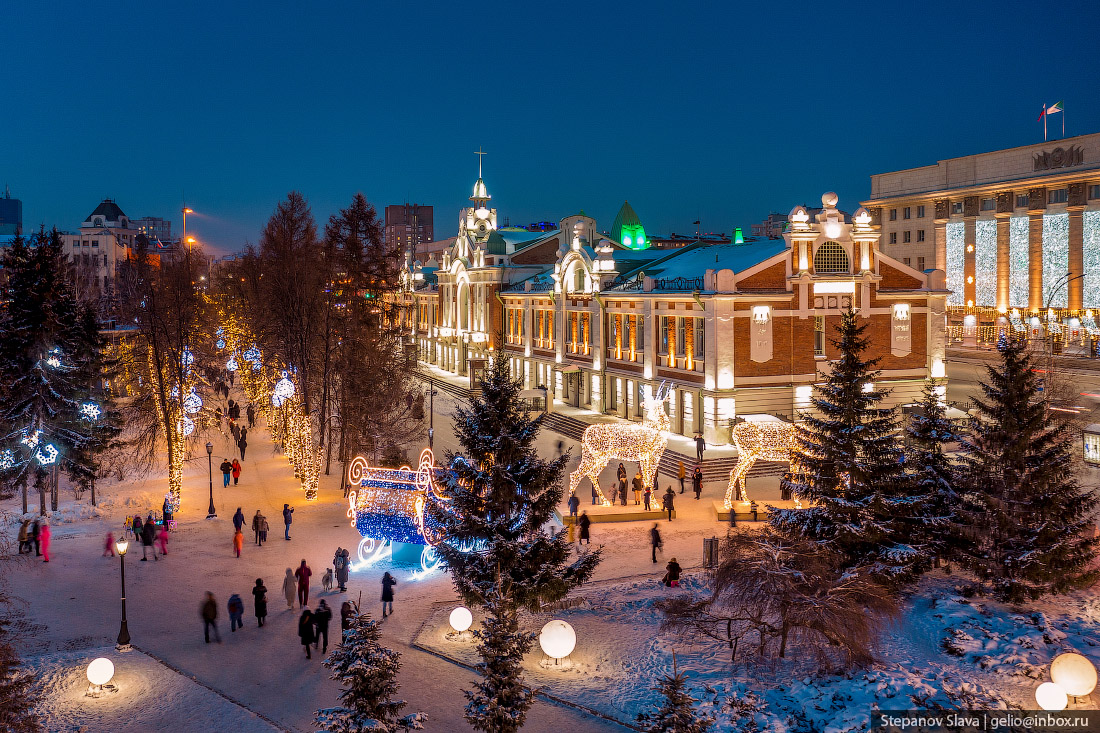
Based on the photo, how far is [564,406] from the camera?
5194cm

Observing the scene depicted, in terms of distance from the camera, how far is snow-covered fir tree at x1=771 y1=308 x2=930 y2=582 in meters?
19.2

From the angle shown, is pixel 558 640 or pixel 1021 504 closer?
pixel 558 640

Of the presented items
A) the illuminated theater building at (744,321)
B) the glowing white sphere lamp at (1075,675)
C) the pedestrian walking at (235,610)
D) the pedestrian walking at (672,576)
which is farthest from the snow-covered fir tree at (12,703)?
the illuminated theater building at (744,321)

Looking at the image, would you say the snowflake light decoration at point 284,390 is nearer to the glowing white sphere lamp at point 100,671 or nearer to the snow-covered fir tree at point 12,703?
the glowing white sphere lamp at point 100,671

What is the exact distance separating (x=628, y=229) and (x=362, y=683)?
62848mm

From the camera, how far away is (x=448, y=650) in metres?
17.9

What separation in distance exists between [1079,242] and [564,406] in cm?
4673

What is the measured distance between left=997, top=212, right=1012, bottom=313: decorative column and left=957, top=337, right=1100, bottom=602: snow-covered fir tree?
6276 centimetres

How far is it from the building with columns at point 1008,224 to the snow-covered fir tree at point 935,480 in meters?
49.0

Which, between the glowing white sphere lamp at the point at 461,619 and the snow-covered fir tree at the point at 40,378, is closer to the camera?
the glowing white sphere lamp at the point at 461,619

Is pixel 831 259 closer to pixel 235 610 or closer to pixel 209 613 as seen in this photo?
pixel 235 610

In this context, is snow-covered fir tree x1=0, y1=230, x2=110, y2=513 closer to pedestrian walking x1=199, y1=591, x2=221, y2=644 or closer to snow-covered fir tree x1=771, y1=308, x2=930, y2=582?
pedestrian walking x1=199, y1=591, x2=221, y2=644

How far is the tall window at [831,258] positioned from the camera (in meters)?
39.4

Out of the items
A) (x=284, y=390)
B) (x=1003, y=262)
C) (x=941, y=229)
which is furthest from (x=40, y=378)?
(x=941, y=229)
